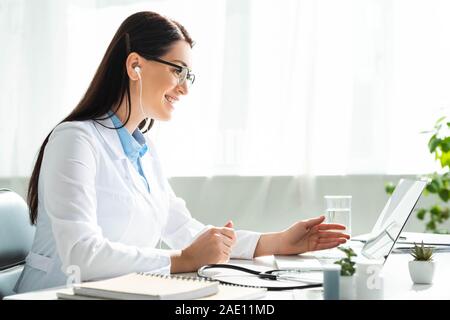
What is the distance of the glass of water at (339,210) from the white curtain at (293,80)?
1.62 metres

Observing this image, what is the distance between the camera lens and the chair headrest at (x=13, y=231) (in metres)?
1.70

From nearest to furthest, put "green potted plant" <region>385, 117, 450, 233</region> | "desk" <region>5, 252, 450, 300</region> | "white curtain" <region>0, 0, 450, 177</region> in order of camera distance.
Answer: "desk" <region>5, 252, 450, 300</region> < "green potted plant" <region>385, 117, 450, 233</region> < "white curtain" <region>0, 0, 450, 177</region>

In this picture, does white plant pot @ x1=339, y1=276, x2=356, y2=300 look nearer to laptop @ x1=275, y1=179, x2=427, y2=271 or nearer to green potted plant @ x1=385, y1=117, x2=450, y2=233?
laptop @ x1=275, y1=179, x2=427, y2=271

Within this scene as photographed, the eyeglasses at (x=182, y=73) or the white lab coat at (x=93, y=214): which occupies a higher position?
the eyeglasses at (x=182, y=73)

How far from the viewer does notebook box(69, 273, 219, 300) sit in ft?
3.51

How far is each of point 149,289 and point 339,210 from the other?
0.72 meters

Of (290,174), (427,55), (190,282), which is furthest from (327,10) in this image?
(190,282)

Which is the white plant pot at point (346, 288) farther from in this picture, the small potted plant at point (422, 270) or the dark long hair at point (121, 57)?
the dark long hair at point (121, 57)

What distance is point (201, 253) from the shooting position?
1560 mm

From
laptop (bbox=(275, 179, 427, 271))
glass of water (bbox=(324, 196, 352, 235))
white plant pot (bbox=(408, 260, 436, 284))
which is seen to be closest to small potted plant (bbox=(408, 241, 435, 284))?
white plant pot (bbox=(408, 260, 436, 284))

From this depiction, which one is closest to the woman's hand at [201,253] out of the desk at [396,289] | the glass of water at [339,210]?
the desk at [396,289]

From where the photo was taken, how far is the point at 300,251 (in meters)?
1.87

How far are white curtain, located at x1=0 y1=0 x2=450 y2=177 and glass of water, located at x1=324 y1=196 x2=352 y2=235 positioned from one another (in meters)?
1.62

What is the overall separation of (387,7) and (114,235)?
213 cm
